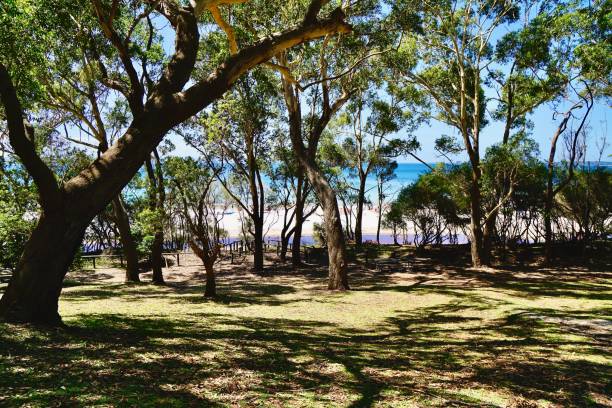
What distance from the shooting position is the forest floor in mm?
4074

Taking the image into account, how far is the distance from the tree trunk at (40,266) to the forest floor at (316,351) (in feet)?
0.87

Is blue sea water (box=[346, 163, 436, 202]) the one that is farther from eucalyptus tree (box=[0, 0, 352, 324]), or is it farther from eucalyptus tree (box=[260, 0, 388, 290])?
eucalyptus tree (box=[0, 0, 352, 324])

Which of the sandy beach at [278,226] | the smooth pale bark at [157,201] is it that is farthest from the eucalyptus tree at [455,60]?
the sandy beach at [278,226]

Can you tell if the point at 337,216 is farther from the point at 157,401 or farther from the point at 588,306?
the point at 157,401

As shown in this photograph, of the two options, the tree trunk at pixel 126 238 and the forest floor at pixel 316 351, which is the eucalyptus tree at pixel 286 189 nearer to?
the tree trunk at pixel 126 238

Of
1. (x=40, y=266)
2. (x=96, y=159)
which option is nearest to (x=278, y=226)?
(x=96, y=159)

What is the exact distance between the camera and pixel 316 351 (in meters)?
5.95

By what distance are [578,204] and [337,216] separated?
565 inches

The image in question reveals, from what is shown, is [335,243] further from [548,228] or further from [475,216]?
[548,228]

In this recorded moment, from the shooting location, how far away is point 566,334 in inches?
289

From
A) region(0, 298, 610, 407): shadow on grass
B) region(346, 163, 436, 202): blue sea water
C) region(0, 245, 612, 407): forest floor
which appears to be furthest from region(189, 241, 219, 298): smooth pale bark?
region(346, 163, 436, 202): blue sea water

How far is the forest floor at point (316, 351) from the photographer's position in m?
4.07

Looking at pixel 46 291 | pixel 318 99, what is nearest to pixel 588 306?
pixel 46 291

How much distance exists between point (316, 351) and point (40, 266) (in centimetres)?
351
